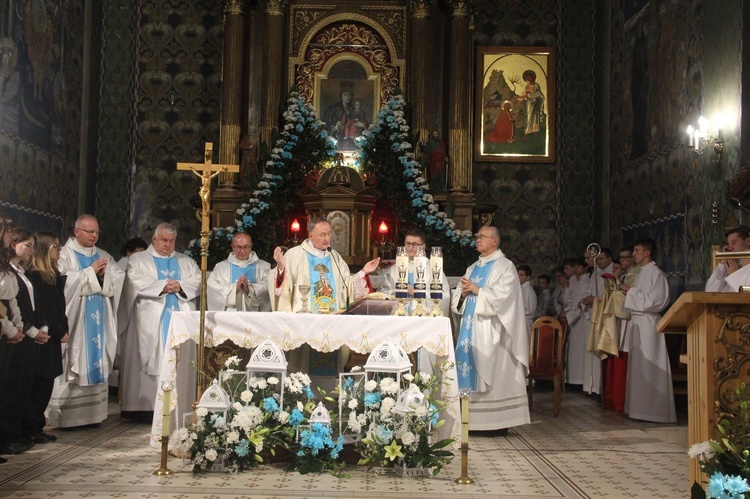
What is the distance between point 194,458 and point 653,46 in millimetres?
9418

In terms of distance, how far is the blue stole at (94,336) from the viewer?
348 inches

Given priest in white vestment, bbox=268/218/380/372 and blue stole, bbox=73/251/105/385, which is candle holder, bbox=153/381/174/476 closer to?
priest in white vestment, bbox=268/218/380/372

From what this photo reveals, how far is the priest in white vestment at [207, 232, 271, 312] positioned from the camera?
928 cm

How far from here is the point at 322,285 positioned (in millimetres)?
7773

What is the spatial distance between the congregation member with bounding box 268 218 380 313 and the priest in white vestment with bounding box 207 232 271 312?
46.7 inches

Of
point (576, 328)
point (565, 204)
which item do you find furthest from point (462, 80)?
point (576, 328)

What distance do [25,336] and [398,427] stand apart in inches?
118

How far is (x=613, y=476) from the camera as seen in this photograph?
661 cm

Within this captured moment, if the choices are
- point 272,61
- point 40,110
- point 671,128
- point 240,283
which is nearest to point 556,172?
point 671,128

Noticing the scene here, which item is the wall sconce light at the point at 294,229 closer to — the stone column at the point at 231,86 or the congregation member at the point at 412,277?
the stone column at the point at 231,86

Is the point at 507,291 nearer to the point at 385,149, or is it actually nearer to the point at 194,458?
the point at 194,458

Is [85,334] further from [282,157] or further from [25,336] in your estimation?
[282,157]

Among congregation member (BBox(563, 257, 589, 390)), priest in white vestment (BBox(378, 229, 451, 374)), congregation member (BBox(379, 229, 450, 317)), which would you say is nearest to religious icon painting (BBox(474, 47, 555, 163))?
congregation member (BBox(563, 257, 589, 390))

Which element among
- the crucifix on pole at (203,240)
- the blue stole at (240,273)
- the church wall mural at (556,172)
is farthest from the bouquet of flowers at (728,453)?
the church wall mural at (556,172)
